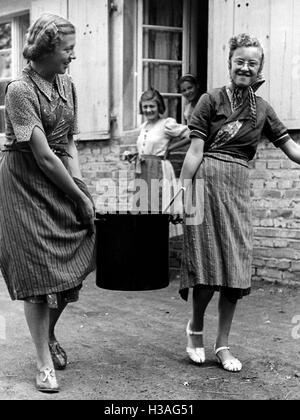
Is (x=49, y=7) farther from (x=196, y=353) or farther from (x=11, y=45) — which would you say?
(x=196, y=353)

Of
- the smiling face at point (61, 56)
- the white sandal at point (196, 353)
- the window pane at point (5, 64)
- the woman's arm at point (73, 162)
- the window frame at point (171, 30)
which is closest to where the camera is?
the smiling face at point (61, 56)

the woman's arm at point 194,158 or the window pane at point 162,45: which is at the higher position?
the window pane at point 162,45

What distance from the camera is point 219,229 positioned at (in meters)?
3.42

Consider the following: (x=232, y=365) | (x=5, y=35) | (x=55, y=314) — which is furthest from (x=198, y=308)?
(x=5, y=35)

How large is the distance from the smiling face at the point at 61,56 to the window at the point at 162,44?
170 inches

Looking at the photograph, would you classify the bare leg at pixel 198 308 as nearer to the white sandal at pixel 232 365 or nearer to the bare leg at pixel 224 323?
the bare leg at pixel 224 323

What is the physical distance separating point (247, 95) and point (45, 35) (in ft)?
3.79

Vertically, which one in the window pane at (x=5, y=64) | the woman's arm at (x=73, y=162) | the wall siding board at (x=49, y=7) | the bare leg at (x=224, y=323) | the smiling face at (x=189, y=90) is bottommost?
the bare leg at (x=224, y=323)

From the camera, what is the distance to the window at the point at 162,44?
7289 mm

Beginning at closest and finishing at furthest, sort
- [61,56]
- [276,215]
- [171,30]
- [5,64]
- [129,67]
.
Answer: [61,56]
[276,215]
[129,67]
[171,30]
[5,64]

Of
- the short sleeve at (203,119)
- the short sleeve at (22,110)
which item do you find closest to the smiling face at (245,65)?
the short sleeve at (203,119)

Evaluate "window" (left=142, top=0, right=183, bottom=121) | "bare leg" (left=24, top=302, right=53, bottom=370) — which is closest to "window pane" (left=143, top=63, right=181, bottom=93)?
"window" (left=142, top=0, right=183, bottom=121)

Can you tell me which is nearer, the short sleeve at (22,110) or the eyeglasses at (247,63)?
the short sleeve at (22,110)

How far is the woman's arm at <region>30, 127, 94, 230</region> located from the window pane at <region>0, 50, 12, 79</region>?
19.8ft
